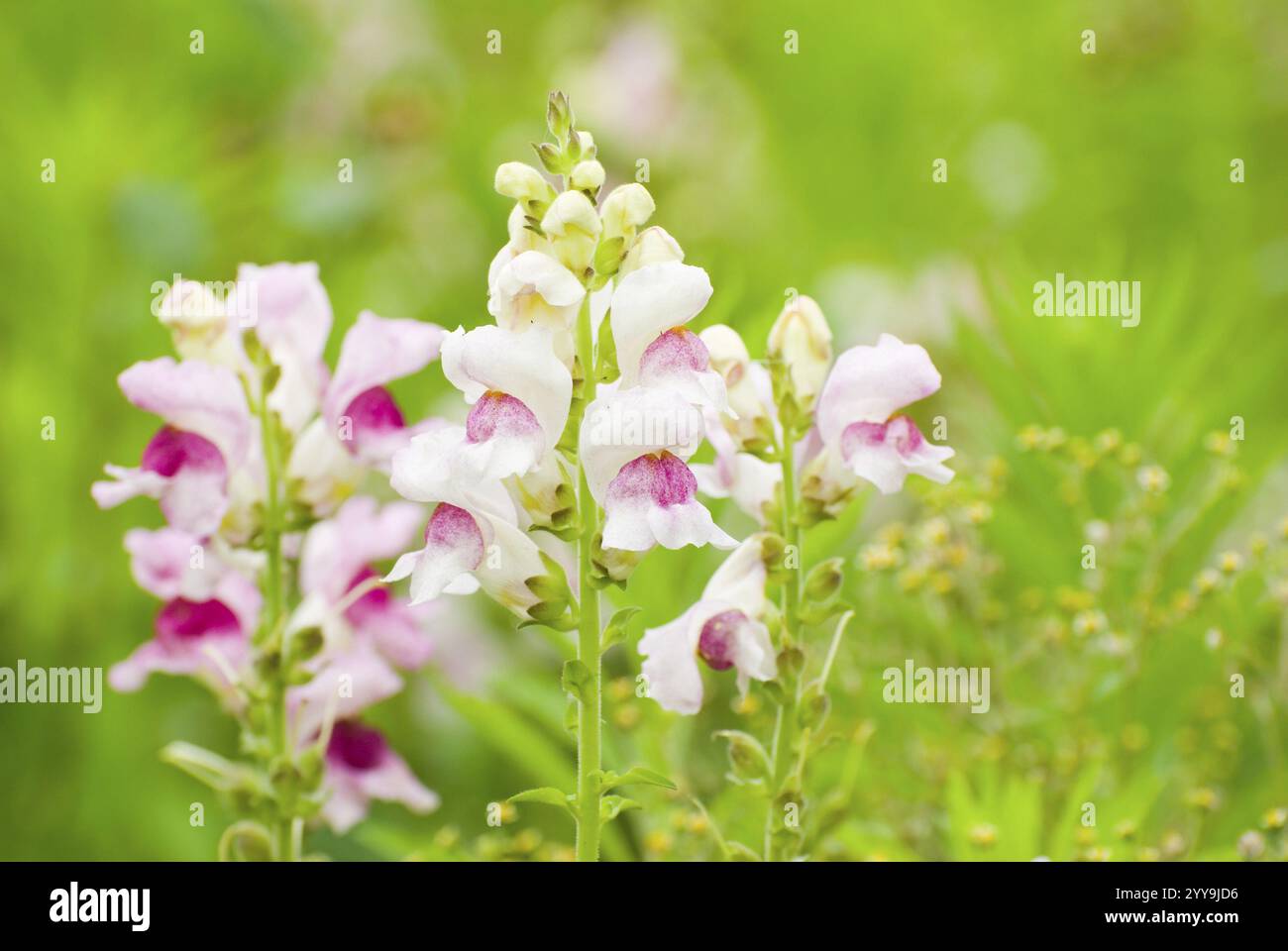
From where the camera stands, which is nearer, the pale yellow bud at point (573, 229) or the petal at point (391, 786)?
the pale yellow bud at point (573, 229)

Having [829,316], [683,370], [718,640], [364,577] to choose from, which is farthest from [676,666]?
[829,316]

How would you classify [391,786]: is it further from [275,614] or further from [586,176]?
[586,176]

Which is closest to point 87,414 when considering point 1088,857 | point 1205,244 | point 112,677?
point 112,677

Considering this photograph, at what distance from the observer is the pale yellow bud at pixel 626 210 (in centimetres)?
57

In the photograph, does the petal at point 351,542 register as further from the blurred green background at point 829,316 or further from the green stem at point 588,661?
the green stem at point 588,661

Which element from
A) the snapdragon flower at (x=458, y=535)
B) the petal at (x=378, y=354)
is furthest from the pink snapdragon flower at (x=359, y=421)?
the snapdragon flower at (x=458, y=535)

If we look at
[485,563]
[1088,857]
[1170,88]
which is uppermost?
[1170,88]

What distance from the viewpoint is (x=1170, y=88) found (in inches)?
73.5

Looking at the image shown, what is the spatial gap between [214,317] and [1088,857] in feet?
1.46

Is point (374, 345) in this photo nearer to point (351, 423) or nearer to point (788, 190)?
point (351, 423)

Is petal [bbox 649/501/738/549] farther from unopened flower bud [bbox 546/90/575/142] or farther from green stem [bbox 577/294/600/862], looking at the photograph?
unopened flower bud [bbox 546/90/575/142]

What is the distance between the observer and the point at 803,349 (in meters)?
0.65

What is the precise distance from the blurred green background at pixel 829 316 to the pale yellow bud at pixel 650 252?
0.20 metres

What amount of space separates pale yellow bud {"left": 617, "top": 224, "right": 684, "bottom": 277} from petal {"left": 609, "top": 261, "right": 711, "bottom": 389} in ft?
0.05
